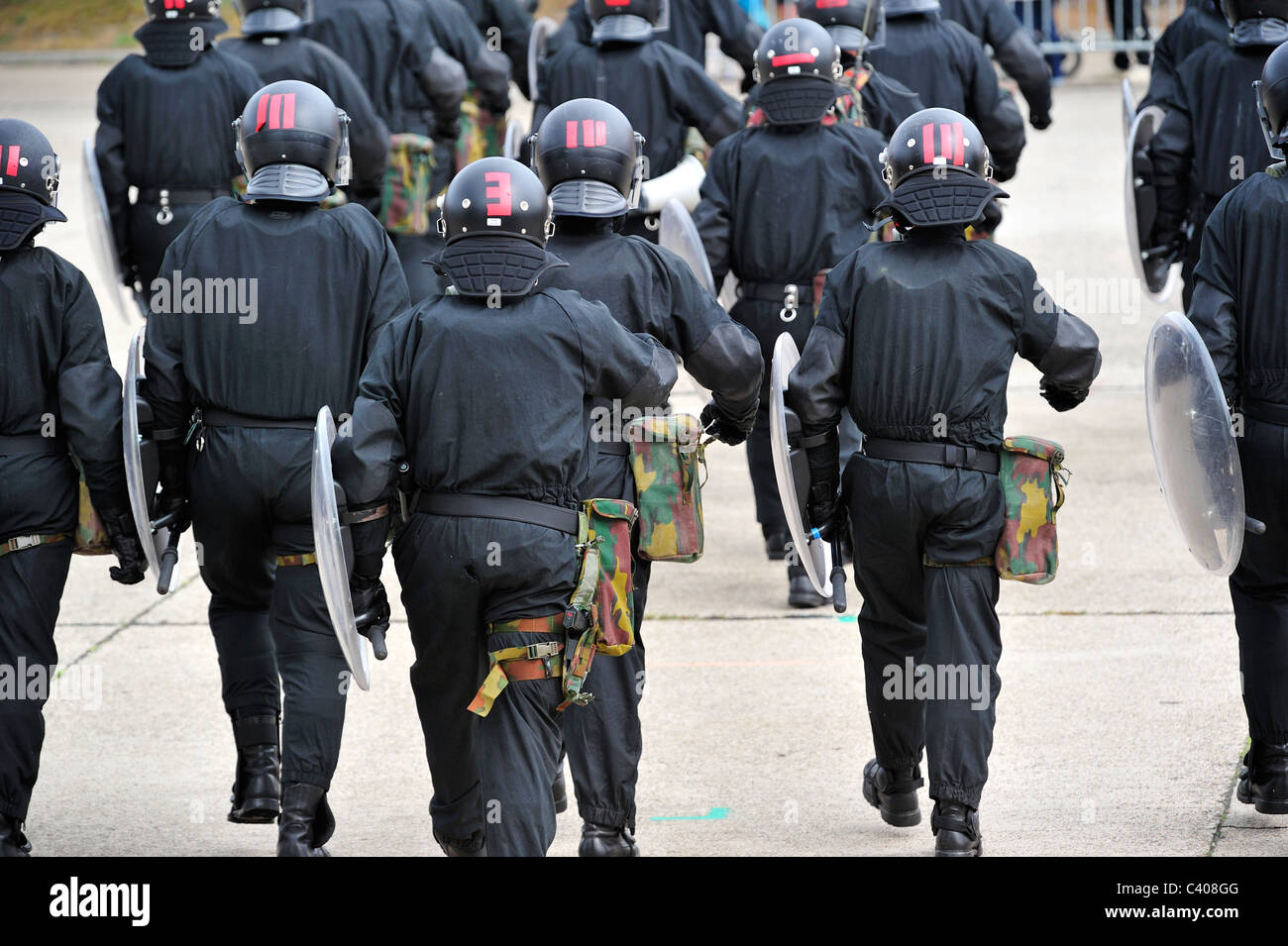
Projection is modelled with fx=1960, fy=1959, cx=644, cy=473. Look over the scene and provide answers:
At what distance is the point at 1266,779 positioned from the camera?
5531mm

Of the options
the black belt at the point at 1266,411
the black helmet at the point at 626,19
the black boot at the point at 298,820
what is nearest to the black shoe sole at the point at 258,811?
the black boot at the point at 298,820

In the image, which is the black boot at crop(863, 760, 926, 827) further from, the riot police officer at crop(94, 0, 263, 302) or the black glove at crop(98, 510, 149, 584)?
the riot police officer at crop(94, 0, 263, 302)

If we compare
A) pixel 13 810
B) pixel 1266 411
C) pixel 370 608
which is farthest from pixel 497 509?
pixel 1266 411

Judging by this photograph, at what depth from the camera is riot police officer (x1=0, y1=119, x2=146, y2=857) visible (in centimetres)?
539

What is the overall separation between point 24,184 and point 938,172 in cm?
253

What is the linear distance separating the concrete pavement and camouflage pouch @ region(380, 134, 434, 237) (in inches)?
90.8

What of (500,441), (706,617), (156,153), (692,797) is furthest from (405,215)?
(500,441)

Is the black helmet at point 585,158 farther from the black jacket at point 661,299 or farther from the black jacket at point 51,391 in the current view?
the black jacket at point 51,391

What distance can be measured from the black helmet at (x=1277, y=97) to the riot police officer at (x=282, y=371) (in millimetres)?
2490

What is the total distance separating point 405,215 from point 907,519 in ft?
18.4

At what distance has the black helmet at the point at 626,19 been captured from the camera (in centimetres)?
883

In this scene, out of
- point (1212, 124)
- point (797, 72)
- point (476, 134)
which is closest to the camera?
point (797, 72)

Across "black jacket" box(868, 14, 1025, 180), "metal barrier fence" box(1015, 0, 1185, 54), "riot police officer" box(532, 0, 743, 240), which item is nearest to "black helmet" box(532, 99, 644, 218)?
"riot police officer" box(532, 0, 743, 240)

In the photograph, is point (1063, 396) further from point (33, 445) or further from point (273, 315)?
point (33, 445)
